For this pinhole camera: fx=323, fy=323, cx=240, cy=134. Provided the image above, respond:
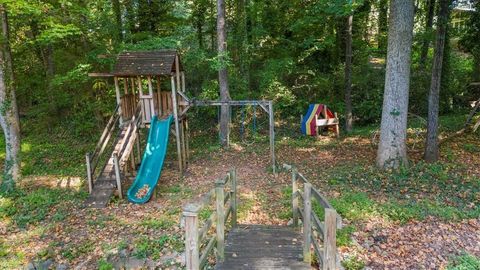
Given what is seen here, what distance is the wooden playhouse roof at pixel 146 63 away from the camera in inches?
402

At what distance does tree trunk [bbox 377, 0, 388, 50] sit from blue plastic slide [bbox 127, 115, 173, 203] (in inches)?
536

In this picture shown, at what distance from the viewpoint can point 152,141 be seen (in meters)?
10.2

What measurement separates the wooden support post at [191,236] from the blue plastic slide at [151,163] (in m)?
4.98

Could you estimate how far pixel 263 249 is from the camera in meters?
5.07

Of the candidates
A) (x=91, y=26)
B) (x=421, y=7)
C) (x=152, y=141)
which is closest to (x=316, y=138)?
(x=152, y=141)

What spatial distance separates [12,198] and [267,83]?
10896 millimetres

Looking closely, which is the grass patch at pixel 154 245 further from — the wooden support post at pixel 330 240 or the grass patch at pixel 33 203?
the wooden support post at pixel 330 240

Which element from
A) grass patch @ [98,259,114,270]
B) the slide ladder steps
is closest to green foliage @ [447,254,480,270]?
grass patch @ [98,259,114,270]

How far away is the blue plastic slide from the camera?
8.85m

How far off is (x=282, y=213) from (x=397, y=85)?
16.5ft

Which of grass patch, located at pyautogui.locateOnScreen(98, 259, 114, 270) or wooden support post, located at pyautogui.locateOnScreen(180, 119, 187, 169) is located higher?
wooden support post, located at pyautogui.locateOnScreen(180, 119, 187, 169)

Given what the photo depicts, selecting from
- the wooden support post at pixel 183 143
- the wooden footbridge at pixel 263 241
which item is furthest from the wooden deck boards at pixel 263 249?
the wooden support post at pixel 183 143

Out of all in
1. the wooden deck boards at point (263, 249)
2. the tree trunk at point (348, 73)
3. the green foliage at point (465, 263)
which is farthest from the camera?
the tree trunk at point (348, 73)

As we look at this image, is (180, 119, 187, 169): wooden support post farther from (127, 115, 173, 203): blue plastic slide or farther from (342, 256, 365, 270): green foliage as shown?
(342, 256, 365, 270): green foliage
